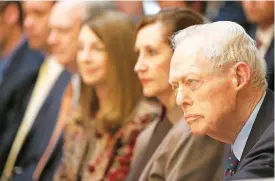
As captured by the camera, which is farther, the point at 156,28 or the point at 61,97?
the point at 61,97

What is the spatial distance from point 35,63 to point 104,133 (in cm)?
121

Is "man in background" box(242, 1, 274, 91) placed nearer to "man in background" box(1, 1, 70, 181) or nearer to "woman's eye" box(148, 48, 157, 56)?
"woman's eye" box(148, 48, 157, 56)

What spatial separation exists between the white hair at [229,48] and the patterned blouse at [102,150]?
112cm

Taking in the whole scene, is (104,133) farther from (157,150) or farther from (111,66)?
(157,150)

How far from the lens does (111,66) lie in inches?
166

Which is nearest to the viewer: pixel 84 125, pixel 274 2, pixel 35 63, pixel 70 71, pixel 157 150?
pixel 157 150

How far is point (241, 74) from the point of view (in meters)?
2.79

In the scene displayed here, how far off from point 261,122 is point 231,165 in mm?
179

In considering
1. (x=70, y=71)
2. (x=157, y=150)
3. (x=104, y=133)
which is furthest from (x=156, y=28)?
(x=70, y=71)

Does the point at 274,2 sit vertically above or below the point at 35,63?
above

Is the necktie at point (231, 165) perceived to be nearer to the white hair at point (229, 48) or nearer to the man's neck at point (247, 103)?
the man's neck at point (247, 103)

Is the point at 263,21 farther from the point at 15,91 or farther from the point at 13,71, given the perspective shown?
the point at 13,71

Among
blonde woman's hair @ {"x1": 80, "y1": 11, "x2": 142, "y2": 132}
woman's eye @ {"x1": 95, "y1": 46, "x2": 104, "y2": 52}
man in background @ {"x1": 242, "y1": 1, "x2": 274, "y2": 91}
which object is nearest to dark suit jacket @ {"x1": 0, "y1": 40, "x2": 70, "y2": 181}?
blonde woman's hair @ {"x1": 80, "y1": 11, "x2": 142, "y2": 132}

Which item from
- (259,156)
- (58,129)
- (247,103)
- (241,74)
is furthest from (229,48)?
(58,129)
